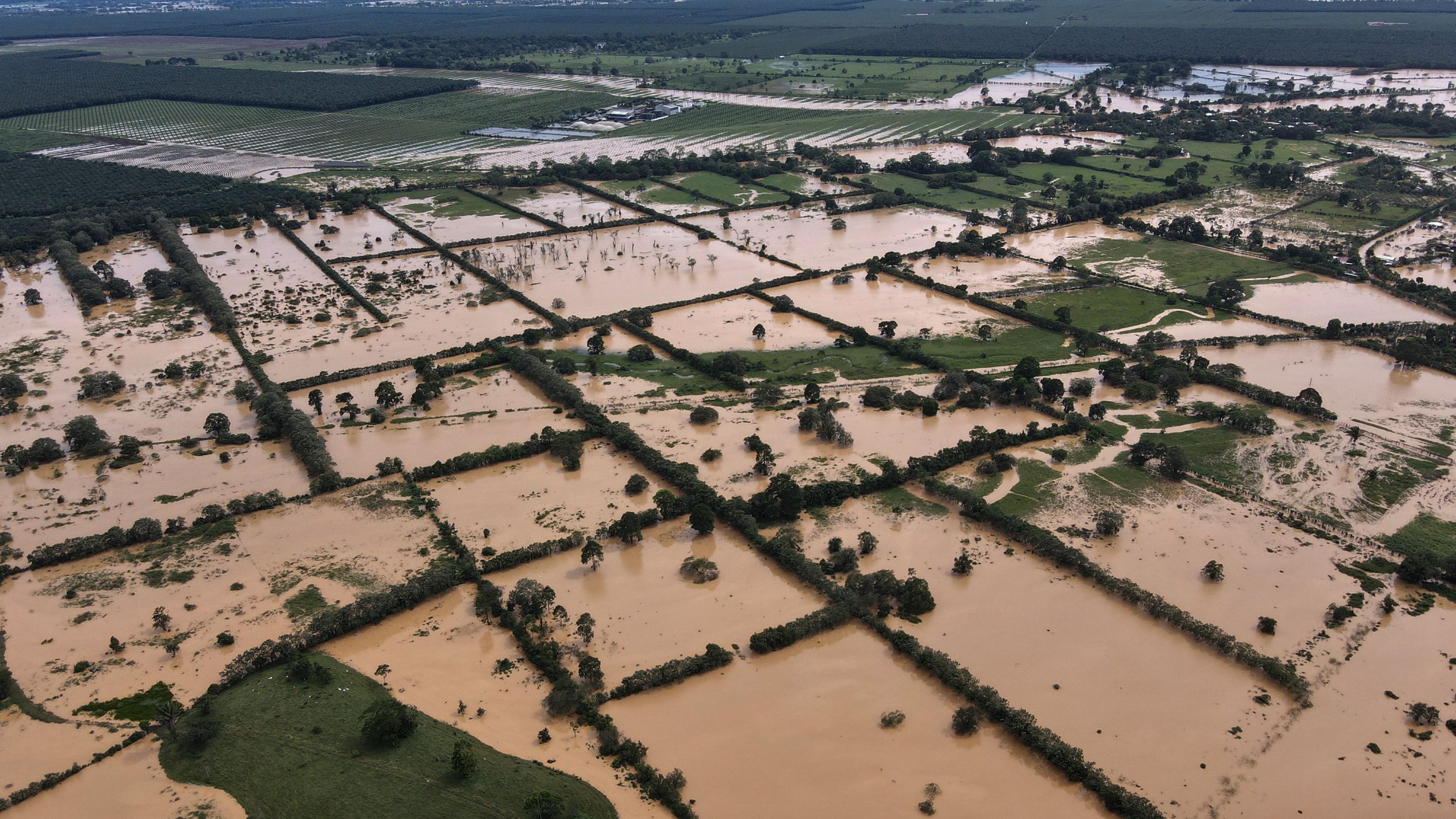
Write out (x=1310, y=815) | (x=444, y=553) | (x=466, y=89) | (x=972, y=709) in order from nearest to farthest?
(x=1310, y=815), (x=972, y=709), (x=444, y=553), (x=466, y=89)

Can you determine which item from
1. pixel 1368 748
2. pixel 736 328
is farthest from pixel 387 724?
pixel 736 328

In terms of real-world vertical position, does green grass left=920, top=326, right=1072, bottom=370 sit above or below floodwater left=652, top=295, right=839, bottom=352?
above

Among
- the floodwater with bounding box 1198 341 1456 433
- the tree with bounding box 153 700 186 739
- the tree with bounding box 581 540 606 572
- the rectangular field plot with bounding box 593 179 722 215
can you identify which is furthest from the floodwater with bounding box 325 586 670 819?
the rectangular field plot with bounding box 593 179 722 215

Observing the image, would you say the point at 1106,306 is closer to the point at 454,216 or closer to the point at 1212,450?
the point at 1212,450

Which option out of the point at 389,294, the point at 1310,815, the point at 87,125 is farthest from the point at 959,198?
the point at 87,125

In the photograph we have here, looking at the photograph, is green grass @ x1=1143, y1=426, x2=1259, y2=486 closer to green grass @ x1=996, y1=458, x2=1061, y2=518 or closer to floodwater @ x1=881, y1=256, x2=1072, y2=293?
green grass @ x1=996, y1=458, x2=1061, y2=518

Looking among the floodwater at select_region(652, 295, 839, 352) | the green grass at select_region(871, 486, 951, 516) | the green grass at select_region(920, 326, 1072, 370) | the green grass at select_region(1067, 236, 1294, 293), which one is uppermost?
the green grass at select_region(1067, 236, 1294, 293)

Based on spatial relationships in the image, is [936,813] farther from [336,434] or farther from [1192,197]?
[1192,197]
